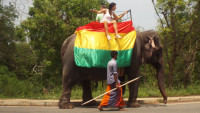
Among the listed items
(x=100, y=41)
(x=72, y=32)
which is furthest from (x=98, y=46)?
(x=72, y=32)

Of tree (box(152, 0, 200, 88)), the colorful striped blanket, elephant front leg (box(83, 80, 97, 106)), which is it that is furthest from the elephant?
tree (box(152, 0, 200, 88))

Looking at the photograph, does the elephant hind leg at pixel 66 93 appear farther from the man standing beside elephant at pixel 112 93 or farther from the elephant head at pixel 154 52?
the elephant head at pixel 154 52

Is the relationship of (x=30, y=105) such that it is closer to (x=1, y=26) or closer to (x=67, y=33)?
(x=67, y=33)

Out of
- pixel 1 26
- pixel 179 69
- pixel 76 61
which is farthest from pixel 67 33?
pixel 1 26

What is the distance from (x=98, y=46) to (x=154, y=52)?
2.10 metres

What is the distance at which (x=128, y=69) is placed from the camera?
948cm

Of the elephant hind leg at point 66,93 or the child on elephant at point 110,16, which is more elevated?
the child on elephant at point 110,16

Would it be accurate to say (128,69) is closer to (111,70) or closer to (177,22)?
(111,70)

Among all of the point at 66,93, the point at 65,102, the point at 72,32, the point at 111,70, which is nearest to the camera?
the point at 111,70

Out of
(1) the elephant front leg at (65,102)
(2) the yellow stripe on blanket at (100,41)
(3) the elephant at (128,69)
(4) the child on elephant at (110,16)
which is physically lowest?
(1) the elephant front leg at (65,102)

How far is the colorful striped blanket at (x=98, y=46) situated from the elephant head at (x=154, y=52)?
72cm

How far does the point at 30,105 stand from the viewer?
9875 millimetres

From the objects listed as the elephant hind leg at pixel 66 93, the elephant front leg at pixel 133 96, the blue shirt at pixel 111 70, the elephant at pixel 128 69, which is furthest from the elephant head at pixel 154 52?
the elephant hind leg at pixel 66 93

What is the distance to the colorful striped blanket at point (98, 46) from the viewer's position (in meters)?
8.95
